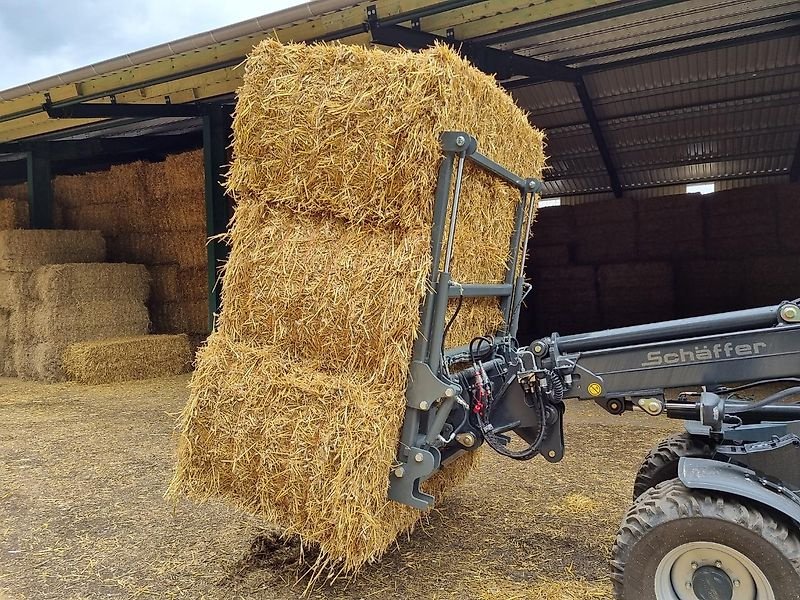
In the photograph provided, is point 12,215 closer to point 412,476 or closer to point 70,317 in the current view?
point 70,317

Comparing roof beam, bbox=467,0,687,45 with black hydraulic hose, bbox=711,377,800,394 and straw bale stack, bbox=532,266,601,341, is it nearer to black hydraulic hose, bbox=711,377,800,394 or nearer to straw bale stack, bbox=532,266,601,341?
black hydraulic hose, bbox=711,377,800,394

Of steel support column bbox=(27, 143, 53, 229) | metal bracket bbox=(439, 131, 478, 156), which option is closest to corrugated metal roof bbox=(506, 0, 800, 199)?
metal bracket bbox=(439, 131, 478, 156)

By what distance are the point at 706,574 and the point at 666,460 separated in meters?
0.92

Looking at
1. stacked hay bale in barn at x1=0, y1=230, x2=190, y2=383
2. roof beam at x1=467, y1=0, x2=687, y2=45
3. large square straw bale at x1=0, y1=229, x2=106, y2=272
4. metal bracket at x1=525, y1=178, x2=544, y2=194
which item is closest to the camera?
metal bracket at x1=525, y1=178, x2=544, y2=194

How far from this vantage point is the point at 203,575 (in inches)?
137

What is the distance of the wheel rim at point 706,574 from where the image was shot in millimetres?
2557

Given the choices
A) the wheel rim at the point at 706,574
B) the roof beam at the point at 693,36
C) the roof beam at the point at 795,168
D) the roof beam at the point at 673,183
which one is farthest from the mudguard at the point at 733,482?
the roof beam at the point at 673,183

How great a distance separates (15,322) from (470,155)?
10840 millimetres

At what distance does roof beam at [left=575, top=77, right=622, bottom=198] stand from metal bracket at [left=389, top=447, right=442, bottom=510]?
861 cm

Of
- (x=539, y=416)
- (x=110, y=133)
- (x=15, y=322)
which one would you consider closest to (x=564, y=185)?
(x=110, y=133)

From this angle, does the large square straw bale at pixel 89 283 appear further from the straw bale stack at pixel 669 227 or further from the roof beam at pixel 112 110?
the straw bale stack at pixel 669 227

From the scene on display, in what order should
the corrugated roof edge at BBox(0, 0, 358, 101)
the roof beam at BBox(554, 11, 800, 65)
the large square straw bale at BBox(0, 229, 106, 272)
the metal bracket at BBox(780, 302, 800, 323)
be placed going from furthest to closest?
the large square straw bale at BBox(0, 229, 106, 272) < the roof beam at BBox(554, 11, 800, 65) < the corrugated roof edge at BBox(0, 0, 358, 101) < the metal bracket at BBox(780, 302, 800, 323)

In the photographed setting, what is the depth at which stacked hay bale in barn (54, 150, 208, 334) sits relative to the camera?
40.2ft

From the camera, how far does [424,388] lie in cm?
303
